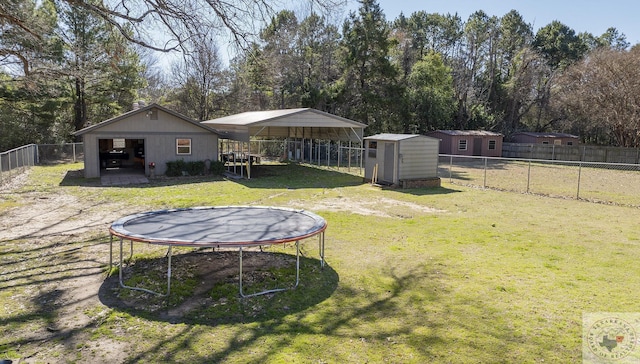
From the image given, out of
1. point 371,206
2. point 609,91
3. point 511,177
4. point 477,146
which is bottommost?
point 371,206

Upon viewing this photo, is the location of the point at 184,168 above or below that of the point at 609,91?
below

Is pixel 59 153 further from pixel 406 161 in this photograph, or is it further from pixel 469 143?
pixel 469 143

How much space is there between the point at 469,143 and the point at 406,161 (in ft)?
67.5

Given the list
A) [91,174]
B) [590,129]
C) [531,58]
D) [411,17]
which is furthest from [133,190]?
[411,17]

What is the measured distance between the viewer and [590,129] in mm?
41906

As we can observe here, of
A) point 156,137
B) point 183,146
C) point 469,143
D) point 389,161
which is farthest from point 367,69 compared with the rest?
point 156,137

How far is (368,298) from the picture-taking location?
5.75 m

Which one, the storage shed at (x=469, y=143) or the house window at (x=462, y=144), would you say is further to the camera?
the house window at (x=462, y=144)

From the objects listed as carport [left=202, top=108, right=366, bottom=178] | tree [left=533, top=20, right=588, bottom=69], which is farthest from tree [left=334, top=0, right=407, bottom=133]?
tree [left=533, top=20, right=588, bottom=69]

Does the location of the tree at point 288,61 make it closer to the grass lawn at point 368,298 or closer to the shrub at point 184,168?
the shrub at point 184,168

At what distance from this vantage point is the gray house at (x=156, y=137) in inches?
725

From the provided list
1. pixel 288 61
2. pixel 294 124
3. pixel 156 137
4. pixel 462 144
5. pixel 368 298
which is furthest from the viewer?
pixel 462 144

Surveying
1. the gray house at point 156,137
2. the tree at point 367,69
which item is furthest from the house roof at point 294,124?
the tree at point 367,69

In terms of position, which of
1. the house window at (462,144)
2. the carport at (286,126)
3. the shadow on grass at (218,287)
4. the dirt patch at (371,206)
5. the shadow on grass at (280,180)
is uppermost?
the carport at (286,126)
